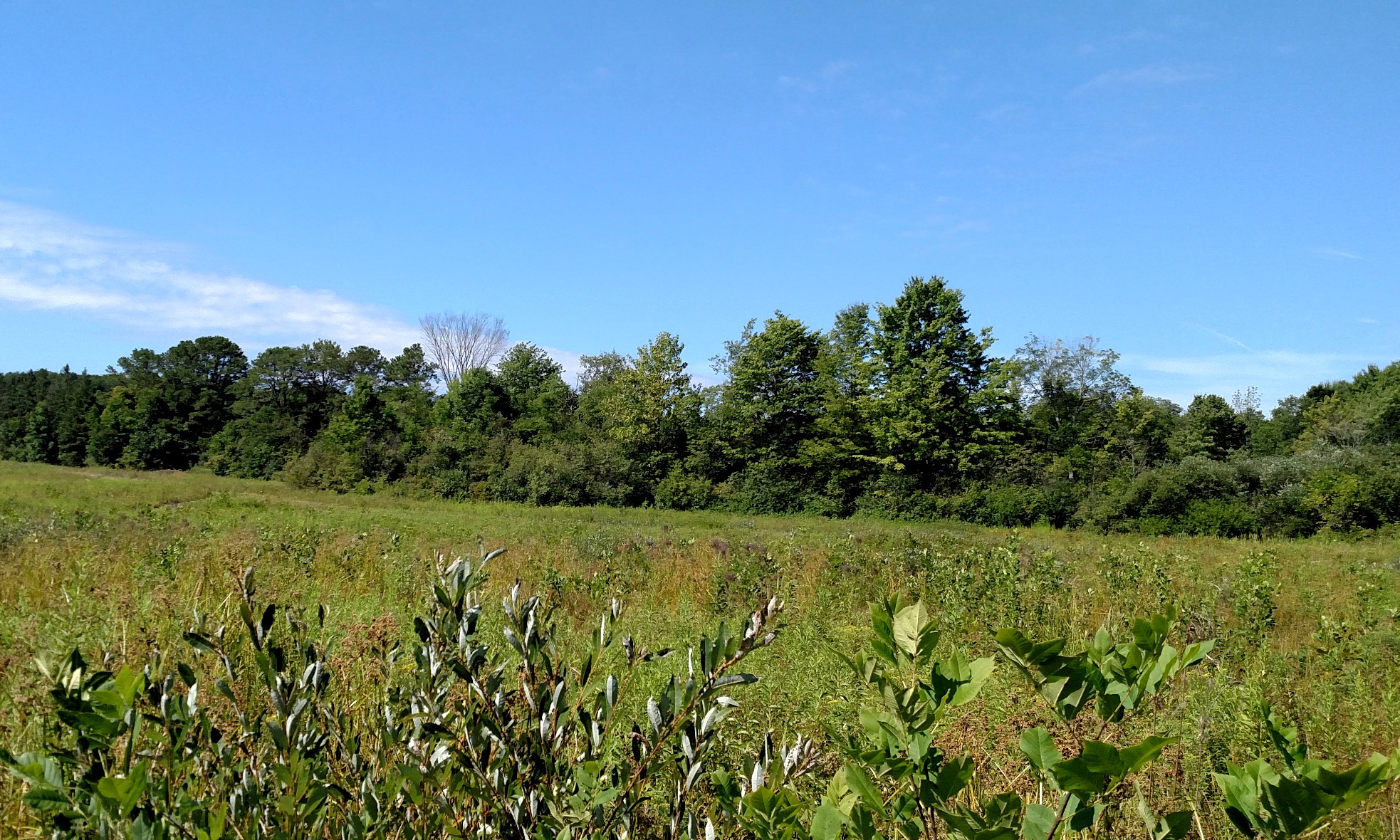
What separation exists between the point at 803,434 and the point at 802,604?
26.6 m

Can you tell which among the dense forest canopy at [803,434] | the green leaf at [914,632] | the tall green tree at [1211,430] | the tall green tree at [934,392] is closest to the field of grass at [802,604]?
the green leaf at [914,632]

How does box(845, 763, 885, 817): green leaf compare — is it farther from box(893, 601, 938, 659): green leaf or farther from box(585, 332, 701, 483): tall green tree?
box(585, 332, 701, 483): tall green tree

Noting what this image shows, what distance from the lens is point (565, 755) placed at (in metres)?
1.58

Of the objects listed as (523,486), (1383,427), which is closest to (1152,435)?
(1383,427)

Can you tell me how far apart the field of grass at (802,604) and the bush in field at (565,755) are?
27 centimetres

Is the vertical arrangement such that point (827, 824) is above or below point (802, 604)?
above

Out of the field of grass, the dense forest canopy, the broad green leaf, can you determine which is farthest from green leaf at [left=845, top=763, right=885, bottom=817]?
the dense forest canopy

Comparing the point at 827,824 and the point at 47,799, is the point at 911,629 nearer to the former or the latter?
the point at 827,824

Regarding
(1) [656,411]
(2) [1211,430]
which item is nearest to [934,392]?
(1) [656,411]

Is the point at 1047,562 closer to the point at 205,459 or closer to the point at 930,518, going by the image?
the point at 930,518

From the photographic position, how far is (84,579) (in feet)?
18.5

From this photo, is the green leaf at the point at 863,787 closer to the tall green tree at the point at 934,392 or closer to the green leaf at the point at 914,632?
the green leaf at the point at 914,632

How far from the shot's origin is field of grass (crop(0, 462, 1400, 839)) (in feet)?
10.9

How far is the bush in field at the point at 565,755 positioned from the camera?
89cm
